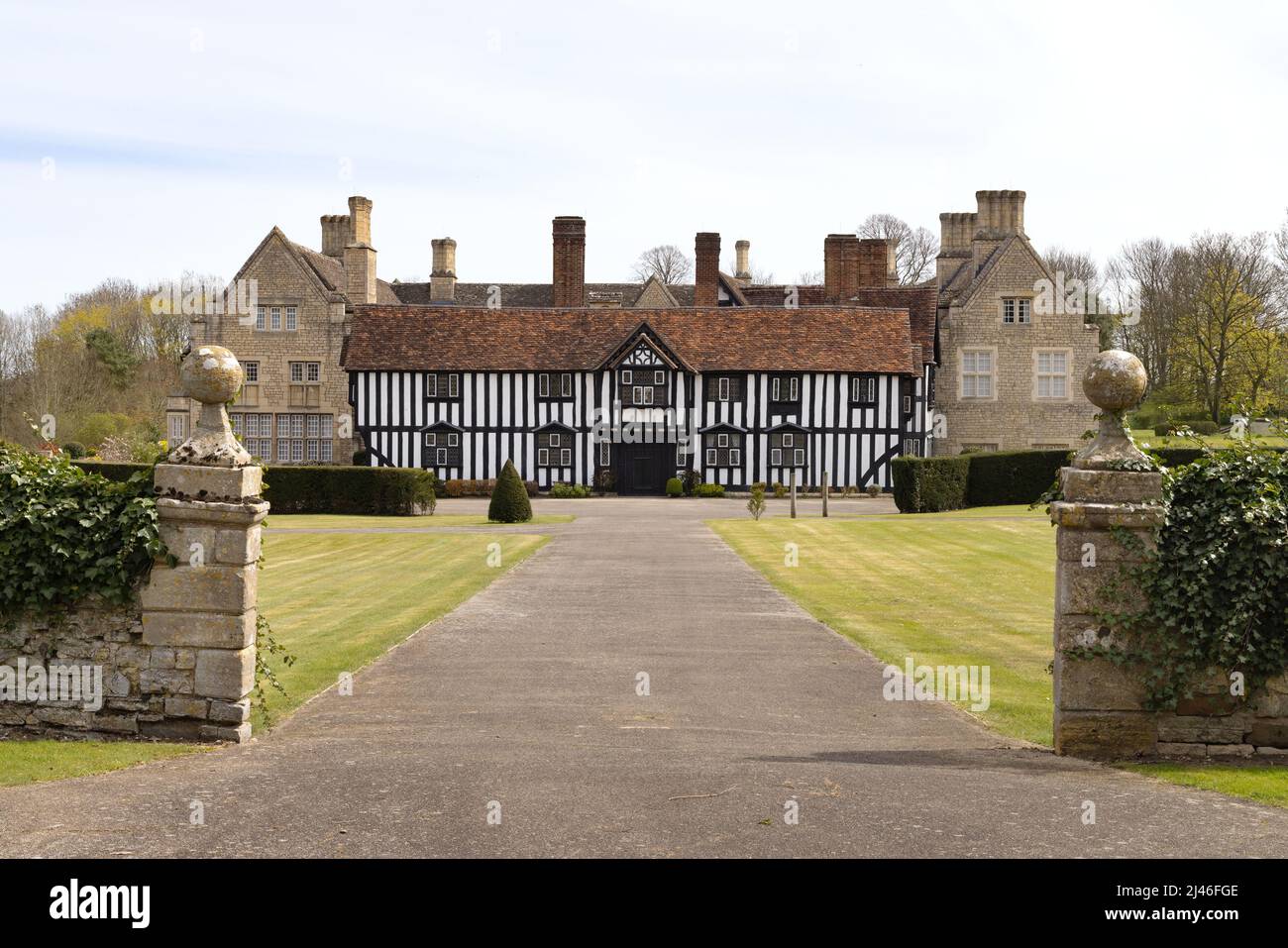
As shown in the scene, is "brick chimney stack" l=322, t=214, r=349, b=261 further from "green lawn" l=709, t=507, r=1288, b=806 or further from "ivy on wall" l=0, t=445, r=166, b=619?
"ivy on wall" l=0, t=445, r=166, b=619

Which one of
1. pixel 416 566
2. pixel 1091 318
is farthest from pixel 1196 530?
pixel 1091 318

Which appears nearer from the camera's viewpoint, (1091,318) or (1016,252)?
(1016,252)

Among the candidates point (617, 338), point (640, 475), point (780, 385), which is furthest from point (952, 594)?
point (617, 338)

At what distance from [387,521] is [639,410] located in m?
16.5

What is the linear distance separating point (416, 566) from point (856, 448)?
1145 inches

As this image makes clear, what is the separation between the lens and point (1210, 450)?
9.03 metres

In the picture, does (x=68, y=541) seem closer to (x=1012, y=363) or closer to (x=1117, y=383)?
(x=1117, y=383)

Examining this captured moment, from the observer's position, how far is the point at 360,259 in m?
53.0

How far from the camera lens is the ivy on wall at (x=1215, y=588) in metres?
8.26

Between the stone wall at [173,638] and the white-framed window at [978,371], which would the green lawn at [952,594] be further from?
Result: the white-framed window at [978,371]

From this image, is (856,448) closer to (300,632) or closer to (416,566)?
(416,566)

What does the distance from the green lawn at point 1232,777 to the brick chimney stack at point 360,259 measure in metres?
47.7

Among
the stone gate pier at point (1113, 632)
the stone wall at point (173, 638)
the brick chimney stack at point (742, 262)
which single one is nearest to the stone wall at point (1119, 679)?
the stone gate pier at point (1113, 632)

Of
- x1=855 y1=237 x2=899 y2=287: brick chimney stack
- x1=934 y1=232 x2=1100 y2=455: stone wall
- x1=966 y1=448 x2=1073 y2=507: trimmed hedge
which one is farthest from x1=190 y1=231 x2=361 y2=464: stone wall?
x1=966 y1=448 x2=1073 y2=507: trimmed hedge
